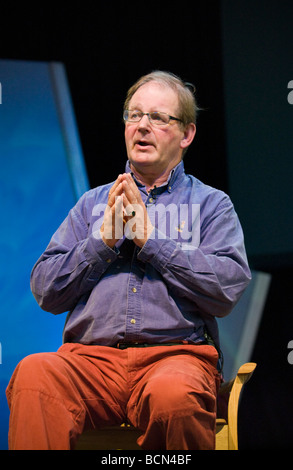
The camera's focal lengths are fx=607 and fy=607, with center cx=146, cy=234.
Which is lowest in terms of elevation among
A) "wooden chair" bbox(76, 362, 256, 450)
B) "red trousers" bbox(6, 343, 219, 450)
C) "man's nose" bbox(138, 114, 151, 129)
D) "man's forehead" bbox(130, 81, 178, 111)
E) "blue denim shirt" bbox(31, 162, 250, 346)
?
"wooden chair" bbox(76, 362, 256, 450)

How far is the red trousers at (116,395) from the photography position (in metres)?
1.59

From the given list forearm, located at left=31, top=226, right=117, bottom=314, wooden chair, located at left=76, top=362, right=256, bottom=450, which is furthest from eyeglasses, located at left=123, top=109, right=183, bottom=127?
wooden chair, located at left=76, top=362, right=256, bottom=450

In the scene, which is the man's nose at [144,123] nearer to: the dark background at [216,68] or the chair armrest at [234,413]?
the dark background at [216,68]

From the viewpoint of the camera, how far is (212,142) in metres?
2.91

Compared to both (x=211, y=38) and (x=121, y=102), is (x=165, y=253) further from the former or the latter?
(x=211, y=38)

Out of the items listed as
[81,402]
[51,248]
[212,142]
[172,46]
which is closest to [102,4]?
[172,46]

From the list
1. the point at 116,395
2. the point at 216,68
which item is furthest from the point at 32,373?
the point at 216,68

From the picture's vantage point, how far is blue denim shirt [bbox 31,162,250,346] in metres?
1.92

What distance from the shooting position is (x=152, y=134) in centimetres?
218

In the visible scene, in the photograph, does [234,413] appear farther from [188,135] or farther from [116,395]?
[188,135]

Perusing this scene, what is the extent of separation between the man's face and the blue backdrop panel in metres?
0.78

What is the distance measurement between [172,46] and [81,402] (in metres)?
1.82

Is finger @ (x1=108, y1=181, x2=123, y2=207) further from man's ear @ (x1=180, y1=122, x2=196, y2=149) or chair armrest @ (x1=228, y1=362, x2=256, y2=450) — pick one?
chair armrest @ (x1=228, y1=362, x2=256, y2=450)

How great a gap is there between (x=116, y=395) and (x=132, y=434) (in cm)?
17
